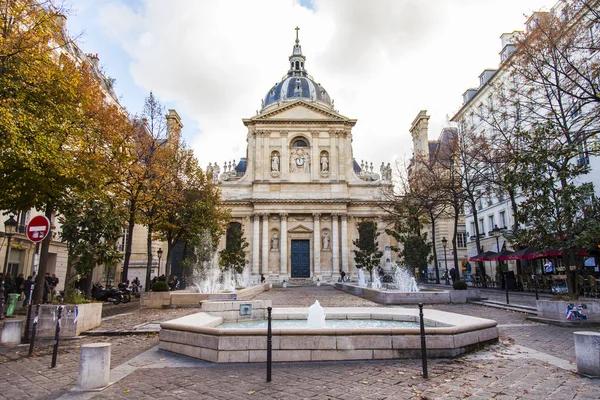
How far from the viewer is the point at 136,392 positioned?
5547mm

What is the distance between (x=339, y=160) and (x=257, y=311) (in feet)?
119

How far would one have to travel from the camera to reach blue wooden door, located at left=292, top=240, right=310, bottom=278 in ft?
142

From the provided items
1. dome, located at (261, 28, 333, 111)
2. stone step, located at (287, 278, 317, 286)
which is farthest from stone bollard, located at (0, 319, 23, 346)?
dome, located at (261, 28, 333, 111)

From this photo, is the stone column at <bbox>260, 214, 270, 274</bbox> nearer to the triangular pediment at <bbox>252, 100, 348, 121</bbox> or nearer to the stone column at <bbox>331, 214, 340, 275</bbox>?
the stone column at <bbox>331, 214, 340, 275</bbox>

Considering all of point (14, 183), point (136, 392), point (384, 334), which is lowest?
point (136, 392)

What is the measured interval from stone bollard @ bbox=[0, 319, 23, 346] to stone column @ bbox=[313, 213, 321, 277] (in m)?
34.7

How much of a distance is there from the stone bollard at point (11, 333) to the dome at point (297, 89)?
164 ft

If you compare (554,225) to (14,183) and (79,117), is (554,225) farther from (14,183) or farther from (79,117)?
(14,183)

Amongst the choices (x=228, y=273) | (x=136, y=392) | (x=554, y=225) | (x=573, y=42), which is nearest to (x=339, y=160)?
(x=228, y=273)

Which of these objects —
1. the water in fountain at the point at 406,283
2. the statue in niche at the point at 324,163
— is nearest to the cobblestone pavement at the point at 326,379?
the water in fountain at the point at 406,283

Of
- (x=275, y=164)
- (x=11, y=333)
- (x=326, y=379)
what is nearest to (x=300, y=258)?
(x=275, y=164)

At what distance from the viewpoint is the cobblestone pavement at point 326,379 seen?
17.6ft

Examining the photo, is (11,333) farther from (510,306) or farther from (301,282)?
(301,282)

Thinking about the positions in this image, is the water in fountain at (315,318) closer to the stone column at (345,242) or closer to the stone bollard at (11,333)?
the stone bollard at (11,333)
